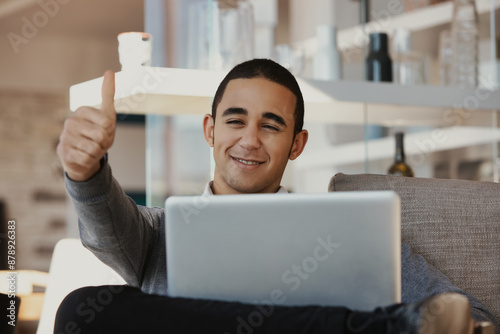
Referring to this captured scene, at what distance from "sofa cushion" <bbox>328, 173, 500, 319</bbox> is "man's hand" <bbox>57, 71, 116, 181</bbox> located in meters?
0.76

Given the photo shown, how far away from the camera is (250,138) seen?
1.58m

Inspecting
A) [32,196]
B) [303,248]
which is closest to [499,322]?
[303,248]

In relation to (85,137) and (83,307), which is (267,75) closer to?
(85,137)

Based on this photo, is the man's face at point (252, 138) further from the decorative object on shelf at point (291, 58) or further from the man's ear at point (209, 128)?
the decorative object on shelf at point (291, 58)

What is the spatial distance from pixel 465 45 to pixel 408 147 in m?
0.50

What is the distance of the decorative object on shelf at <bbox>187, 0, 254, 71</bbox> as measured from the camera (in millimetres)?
2336

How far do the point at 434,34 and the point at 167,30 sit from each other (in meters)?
1.44

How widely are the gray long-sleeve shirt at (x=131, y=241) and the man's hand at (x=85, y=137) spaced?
0.05 m

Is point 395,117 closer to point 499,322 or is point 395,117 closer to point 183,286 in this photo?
point 499,322

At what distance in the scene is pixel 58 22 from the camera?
6.65 meters

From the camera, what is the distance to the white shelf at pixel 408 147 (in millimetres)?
2850

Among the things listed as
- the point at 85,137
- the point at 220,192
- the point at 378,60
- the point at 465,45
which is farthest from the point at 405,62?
the point at 85,137

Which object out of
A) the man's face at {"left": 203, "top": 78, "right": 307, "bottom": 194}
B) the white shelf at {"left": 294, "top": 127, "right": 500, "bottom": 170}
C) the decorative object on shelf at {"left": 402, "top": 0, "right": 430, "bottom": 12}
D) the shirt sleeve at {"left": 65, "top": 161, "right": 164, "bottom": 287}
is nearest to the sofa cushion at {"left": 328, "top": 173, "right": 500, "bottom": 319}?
the man's face at {"left": 203, "top": 78, "right": 307, "bottom": 194}

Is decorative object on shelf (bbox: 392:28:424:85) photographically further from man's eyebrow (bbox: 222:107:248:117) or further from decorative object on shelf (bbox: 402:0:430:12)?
man's eyebrow (bbox: 222:107:248:117)
